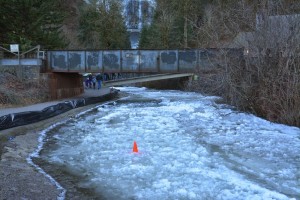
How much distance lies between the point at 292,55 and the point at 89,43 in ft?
176

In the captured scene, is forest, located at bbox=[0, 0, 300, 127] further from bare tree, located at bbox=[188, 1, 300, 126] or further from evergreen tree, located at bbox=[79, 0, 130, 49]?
evergreen tree, located at bbox=[79, 0, 130, 49]

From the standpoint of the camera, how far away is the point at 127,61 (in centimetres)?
3175

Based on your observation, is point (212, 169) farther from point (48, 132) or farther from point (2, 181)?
point (48, 132)

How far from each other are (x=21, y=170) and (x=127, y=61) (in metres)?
21.5

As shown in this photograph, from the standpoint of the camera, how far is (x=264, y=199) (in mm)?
8602

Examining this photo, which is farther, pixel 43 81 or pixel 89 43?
pixel 89 43

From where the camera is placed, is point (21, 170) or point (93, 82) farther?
point (93, 82)

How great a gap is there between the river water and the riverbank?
75cm

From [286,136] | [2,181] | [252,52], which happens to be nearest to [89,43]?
[252,52]

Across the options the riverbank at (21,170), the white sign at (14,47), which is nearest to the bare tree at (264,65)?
the riverbank at (21,170)

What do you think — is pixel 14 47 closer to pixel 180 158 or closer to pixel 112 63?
pixel 112 63

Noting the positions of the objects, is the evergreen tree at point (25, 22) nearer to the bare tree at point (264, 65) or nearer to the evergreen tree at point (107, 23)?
the bare tree at point (264, 65)

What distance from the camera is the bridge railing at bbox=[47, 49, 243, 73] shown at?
30797mm

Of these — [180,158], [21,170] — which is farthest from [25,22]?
[180,158]
